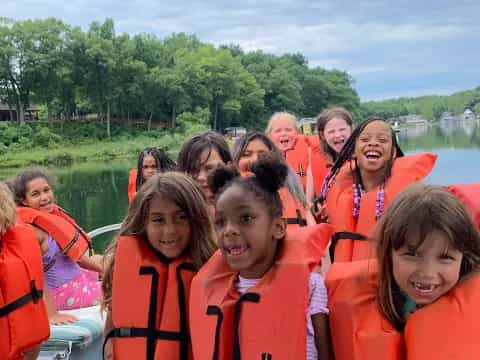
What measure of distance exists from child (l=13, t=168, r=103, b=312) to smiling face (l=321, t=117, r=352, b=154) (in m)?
1.79

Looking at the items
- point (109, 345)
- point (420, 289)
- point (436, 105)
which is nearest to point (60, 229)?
point (109, 345)

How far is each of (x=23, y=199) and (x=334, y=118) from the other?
212cm

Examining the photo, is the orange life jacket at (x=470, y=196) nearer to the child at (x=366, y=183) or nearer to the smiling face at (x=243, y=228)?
the child at (x=366, y=183)

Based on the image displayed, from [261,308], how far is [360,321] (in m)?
0.32

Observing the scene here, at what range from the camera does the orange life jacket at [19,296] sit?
2.29m

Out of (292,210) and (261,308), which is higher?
(292,210)

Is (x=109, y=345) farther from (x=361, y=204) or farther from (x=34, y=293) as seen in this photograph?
(x=361, y=204)

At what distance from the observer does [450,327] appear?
1.45 meters

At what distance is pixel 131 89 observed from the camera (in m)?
41.5

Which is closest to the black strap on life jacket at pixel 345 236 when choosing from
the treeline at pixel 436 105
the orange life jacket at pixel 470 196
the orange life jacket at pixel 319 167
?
the orange life jacket at pixel 470 196

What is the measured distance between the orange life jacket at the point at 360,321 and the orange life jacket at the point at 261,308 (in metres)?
0.10

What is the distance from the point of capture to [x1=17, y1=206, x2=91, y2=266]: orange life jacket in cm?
299

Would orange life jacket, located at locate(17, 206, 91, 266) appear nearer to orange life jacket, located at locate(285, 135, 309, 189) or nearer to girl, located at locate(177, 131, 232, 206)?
girl, located at locate(177, 131, 232, 206)

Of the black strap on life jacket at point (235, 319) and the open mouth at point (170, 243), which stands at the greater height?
the open mouth at point (170, 243)
